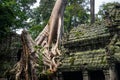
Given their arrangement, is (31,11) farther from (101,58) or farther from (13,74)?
(101,58)

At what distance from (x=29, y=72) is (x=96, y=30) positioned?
3.79 metres

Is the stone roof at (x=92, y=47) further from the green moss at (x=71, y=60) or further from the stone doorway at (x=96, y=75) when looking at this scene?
the stone doorway at (x=96, y=75)

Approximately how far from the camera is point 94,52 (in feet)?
35.2

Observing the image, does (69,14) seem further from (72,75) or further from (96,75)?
(96,75)

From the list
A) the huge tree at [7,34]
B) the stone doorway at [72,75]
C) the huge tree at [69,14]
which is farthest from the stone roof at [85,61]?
the huge tree at [69,14]

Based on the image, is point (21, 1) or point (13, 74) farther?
point (21, 1)

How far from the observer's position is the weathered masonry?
9594 millimetres

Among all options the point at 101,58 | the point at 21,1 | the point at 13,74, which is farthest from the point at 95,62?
the point at 21,1

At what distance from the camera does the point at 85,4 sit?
3206cm

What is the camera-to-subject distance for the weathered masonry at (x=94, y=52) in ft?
31.5

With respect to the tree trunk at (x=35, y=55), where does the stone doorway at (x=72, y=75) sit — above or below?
below

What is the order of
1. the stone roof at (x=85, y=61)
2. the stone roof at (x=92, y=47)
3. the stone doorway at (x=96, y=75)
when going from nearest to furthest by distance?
the stone roof at (x=92, y=47) → the stone roof at (x=85, y=61) → the stone doorway at (x=96, y=75)

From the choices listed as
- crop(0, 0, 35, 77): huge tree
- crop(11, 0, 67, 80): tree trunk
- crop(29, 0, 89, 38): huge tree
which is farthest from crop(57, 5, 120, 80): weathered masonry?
crop(29, 0, 89, 38): huge tree

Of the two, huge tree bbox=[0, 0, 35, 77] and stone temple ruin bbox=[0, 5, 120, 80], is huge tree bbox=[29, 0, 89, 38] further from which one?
stone temple ruin bbox=[0, 5, 120, 80]
